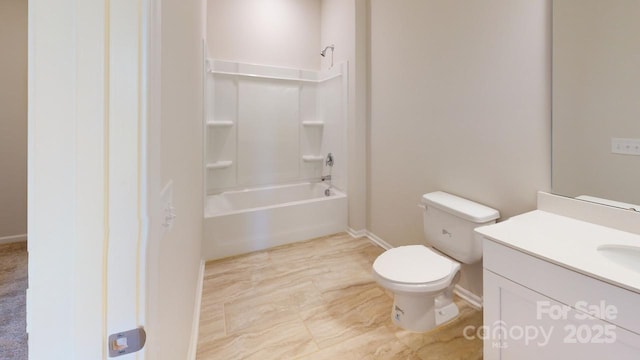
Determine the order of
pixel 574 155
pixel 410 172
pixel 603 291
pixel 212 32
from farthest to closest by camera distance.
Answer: pixel 212 32 < pixel 410 172 < pixel 574 155 < pixel 603 291

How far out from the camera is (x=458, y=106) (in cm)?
191

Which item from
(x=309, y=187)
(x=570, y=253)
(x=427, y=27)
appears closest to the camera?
(x=570, y=253)

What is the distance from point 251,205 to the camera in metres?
3.39

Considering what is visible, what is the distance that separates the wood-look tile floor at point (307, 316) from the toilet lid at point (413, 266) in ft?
1.34

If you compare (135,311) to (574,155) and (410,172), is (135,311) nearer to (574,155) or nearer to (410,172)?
(574,155)

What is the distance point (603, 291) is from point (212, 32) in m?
3.89

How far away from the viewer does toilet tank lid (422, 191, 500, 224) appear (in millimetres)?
1603

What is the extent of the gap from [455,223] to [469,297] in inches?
23.7

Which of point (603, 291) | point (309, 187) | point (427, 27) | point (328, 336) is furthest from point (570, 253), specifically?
point (309, 187)

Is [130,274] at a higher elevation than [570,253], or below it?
higher

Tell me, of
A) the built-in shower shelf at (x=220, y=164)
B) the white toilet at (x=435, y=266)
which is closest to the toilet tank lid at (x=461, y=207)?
the white toilet at (x=435, y=266)

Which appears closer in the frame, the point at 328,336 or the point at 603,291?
the point at 603,291

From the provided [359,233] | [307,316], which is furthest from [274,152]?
[307,316]

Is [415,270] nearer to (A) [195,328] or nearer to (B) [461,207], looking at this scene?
(B) [461,207]
